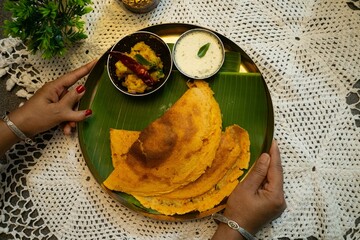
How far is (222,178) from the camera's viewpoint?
1694 mm

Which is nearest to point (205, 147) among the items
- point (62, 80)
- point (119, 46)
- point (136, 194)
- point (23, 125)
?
point (136, 194)

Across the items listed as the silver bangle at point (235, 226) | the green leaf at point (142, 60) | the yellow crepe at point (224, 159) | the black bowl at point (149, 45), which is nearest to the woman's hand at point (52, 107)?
the black bowl at point (149, 45)

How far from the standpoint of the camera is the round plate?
66.4 inches

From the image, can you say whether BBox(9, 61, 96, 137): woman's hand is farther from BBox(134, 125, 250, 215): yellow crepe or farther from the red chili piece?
BBox(134, 125, 250, 215): yellow crepe

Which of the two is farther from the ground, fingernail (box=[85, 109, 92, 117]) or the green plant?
the green plant

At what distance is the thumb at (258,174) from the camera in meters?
1.62

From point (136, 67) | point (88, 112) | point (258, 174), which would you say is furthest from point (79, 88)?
point (258, 174)

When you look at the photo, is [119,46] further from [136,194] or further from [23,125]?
[136,194]

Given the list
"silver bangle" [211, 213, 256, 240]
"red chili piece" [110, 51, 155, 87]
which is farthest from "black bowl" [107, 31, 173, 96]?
"silver bangle" [211, 213, 256, 240]

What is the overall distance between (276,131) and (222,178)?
0.34m

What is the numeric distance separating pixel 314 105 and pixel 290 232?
610 millimetres

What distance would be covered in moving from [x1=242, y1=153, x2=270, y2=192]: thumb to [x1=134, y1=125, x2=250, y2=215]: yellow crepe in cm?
5

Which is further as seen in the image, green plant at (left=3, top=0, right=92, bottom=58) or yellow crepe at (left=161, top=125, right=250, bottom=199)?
yellow crepe at (left=161, top=125, right=250, bottom=199)

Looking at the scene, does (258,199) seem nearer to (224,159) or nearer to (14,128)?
(224,159)
